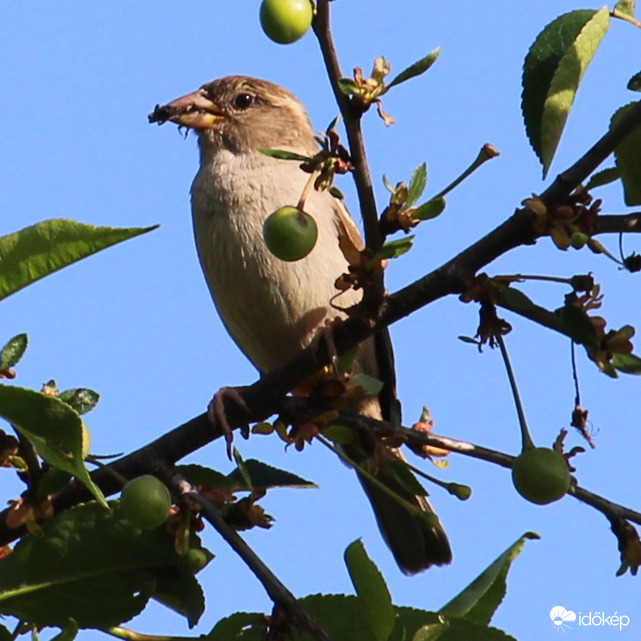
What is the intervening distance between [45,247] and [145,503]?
545 mm

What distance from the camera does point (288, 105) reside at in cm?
543

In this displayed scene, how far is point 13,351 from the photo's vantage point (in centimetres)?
218

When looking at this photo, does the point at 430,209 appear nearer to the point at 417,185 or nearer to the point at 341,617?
the point at 417,185

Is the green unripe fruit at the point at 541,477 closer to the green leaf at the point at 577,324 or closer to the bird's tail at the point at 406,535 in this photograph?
the green leaf at the point at 577,324

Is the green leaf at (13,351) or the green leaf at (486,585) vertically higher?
the green leaf at (13,351)

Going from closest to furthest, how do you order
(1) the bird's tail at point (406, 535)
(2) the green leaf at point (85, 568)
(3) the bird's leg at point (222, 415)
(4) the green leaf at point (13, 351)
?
(4) the green leaf at point (13, 351)
(2) the green leaf at point (85, 568)
(3) the bird's leg at point (222, 415)
(1) the bird's tail at point (406, 535)

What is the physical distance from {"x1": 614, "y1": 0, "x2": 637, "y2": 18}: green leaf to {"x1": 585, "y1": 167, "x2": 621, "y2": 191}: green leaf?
0.29m

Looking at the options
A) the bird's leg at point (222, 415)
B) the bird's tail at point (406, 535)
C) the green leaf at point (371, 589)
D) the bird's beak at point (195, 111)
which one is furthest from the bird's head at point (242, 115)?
the green leaf at point (371, 589)

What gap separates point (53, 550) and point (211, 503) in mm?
370

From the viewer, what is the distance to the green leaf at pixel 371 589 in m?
1.94

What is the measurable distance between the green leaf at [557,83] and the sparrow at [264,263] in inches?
66.5

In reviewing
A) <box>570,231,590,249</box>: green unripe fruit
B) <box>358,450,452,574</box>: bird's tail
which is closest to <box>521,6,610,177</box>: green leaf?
<box>570,231,590,249</box>: green unripe fruit

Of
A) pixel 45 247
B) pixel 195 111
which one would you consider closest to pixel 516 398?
pixel 45 247

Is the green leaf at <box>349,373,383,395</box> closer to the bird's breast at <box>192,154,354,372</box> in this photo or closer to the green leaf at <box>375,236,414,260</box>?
the green leaf at <box>375,236,414,260</box>
